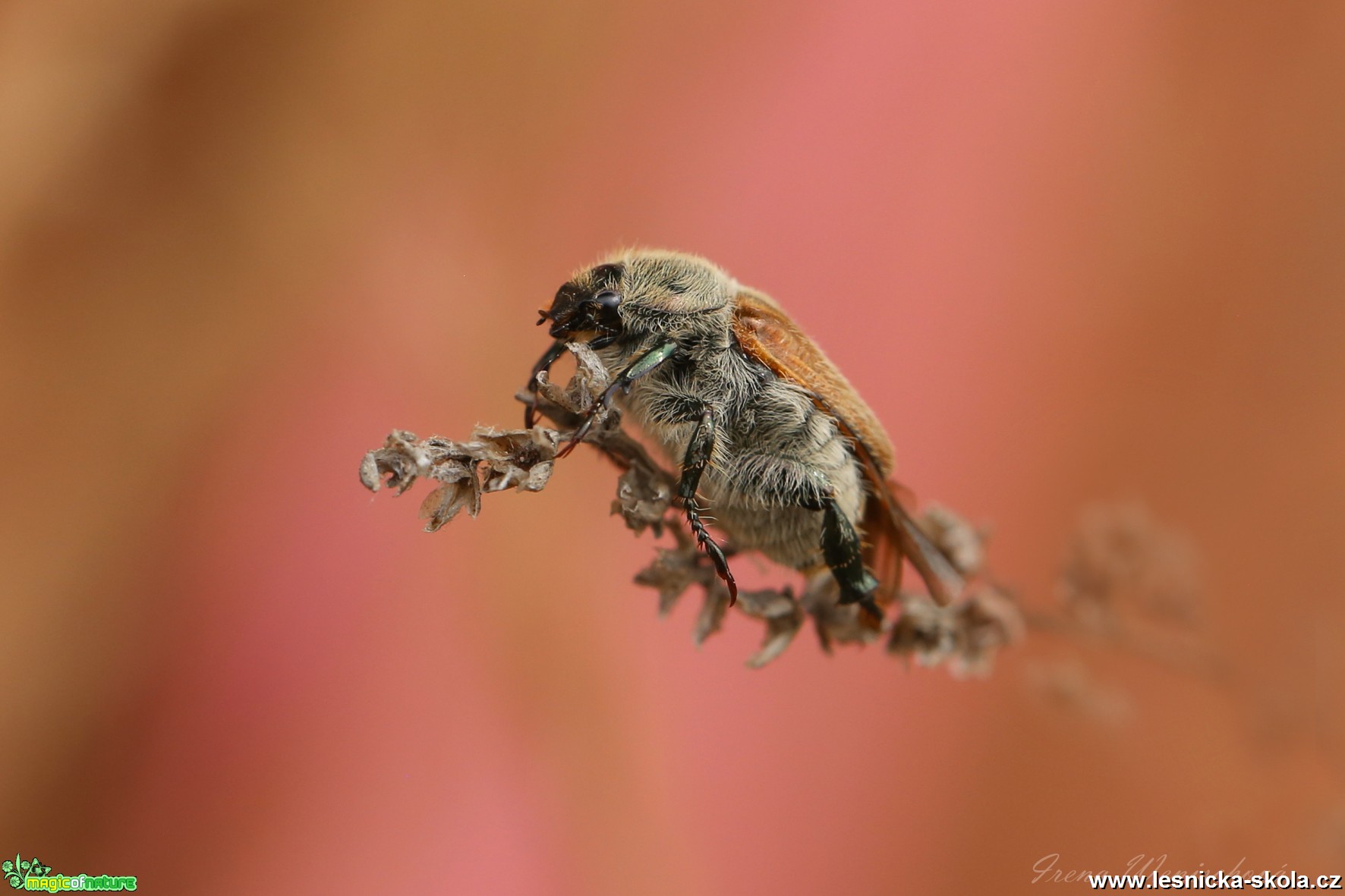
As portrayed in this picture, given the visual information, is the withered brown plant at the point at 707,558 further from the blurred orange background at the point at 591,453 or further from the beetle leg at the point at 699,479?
the blurred orange background at the point at 591,453

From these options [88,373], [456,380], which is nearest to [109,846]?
[88,373]

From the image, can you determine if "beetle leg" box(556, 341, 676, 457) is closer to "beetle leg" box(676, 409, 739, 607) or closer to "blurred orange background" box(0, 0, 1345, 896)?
"beetle leg" box(676, 409, 739, 607)

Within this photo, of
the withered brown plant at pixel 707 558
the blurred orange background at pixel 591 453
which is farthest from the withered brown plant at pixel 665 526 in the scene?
the blurred orange background at pixel 591 453

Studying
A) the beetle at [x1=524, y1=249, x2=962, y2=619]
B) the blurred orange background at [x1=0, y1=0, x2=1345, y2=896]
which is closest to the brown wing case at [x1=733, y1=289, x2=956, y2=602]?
the beetle at [x1=524, y1=249, x2=962, y2=619]

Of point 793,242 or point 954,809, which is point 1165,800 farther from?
point 793,242

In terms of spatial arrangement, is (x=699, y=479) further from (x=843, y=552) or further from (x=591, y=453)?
(x=591, y=453)
